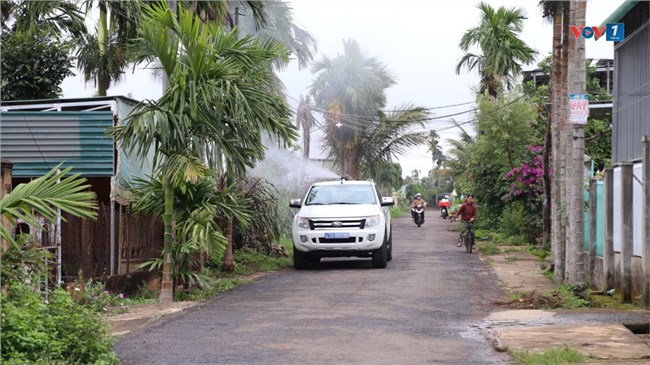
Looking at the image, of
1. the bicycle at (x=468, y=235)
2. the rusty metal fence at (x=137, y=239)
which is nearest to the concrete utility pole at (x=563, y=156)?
the rusty metal fence at (x=137, y=239)

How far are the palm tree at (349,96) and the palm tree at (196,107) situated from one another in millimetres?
32292

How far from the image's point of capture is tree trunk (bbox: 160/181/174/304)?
14.0 meters

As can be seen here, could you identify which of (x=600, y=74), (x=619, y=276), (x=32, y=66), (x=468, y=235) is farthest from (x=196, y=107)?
(x=600, y=74)

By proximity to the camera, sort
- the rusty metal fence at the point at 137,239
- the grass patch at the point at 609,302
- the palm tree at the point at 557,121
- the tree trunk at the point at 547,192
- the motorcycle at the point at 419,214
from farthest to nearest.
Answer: the motorcycle at the point at 419,214 < the tree trunk at the point at 547,192 < the palm tree at the point at 557,121 < the rusty metal fence at the point at 137,239 < the grass patch at the point at 609,302

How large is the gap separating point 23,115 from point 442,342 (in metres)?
10.0

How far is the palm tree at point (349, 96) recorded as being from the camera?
47969 millimetres

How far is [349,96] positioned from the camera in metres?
48.8

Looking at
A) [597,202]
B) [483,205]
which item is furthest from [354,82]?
[597,202]

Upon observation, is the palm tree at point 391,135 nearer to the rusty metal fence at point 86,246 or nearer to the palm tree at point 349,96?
the palm tree at point 349,96

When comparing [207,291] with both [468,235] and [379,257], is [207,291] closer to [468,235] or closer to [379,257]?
[379,257]

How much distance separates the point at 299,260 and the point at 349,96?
29047 mm

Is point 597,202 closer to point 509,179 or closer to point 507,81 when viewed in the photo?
point 509,179

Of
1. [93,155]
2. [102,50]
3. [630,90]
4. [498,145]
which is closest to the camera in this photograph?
[93,155]

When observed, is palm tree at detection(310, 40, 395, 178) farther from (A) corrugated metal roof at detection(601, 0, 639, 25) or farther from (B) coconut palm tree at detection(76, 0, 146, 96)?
(A) corrugated metal roof at detection(601, 0, 639, 25)
